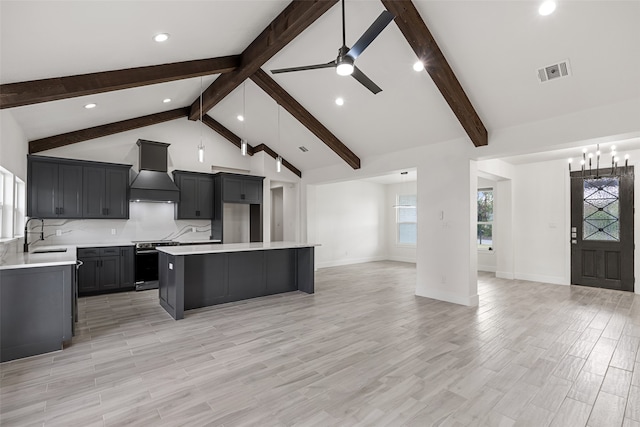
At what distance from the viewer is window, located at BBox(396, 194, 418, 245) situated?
10289mm

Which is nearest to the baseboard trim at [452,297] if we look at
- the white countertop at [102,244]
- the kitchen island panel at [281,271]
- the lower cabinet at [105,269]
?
the kitchen island panel at [281,271]

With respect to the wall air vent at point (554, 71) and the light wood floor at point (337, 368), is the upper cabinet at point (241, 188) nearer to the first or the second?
the light wood floor at point (337, 368)

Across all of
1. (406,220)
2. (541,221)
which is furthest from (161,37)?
(406,220)

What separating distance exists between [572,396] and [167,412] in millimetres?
3021

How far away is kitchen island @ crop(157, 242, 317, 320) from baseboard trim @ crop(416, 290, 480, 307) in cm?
204

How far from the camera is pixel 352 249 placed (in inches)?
388

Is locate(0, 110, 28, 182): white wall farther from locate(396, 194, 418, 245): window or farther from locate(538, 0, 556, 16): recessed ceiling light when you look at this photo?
locate(396, 194, 418, 245): window

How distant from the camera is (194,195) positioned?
693 centimetres

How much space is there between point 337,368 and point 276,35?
376cm

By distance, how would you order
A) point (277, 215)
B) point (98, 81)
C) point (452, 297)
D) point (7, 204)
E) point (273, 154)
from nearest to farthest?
point (98, 81) < point (7, 204) < point (452, 297) < point (273, 154) < point (277, 215)

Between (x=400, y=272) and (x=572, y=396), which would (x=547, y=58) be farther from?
(x=400, y=272)

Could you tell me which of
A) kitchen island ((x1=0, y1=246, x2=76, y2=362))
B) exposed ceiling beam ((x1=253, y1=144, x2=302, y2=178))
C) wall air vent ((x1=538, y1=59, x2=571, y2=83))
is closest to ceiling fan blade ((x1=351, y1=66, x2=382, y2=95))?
wall air vent ((x1=538, y1=59, x2=571, y2=83))

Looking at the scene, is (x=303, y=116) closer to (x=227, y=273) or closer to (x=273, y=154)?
(x=273, y=154)

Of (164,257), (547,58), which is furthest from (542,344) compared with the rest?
(164,257)
